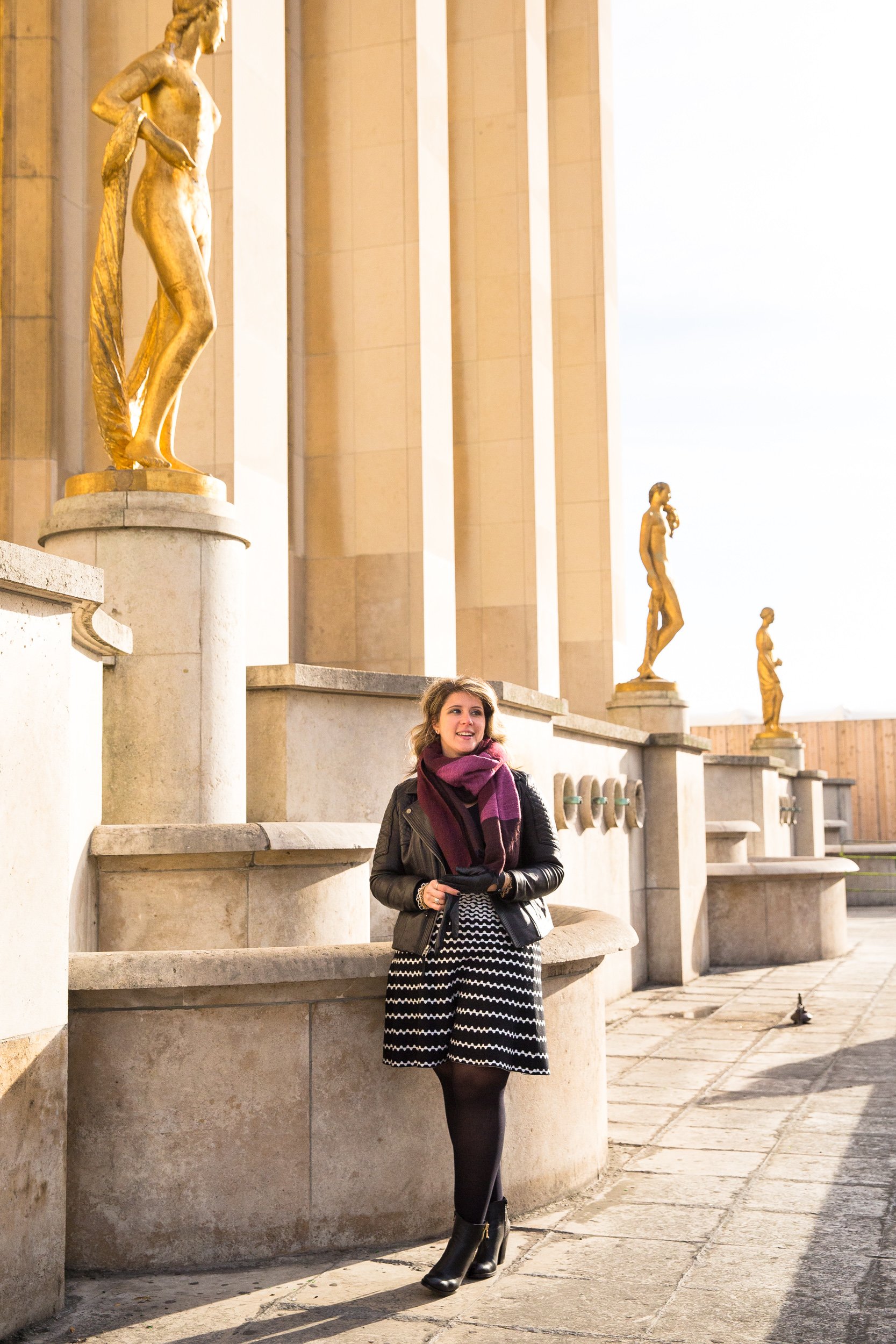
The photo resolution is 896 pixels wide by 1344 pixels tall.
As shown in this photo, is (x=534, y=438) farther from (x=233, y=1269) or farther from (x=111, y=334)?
(x=233, y=1269)

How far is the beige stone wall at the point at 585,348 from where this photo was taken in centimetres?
2120

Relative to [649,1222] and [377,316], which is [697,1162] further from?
[377,316]

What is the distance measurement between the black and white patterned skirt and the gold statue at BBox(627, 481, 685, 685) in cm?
1153

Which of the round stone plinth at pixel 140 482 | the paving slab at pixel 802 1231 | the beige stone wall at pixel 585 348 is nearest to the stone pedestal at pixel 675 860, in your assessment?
the beige stone wall at pixel 585 348

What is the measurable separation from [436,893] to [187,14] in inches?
200

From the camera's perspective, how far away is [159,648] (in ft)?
21.1

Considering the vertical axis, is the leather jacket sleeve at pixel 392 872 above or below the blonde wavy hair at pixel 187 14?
below

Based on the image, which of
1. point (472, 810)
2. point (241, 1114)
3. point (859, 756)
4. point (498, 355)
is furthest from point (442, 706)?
point (859, 756)

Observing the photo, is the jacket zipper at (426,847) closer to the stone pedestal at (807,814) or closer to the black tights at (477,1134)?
the black tights at (477,1134)

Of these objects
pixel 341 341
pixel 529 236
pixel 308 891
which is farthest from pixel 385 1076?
pixel 529 236

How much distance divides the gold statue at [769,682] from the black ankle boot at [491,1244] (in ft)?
72.7

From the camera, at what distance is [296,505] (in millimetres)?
14055

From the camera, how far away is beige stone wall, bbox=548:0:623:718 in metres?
21.2

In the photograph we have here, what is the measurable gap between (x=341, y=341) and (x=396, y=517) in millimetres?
1843
